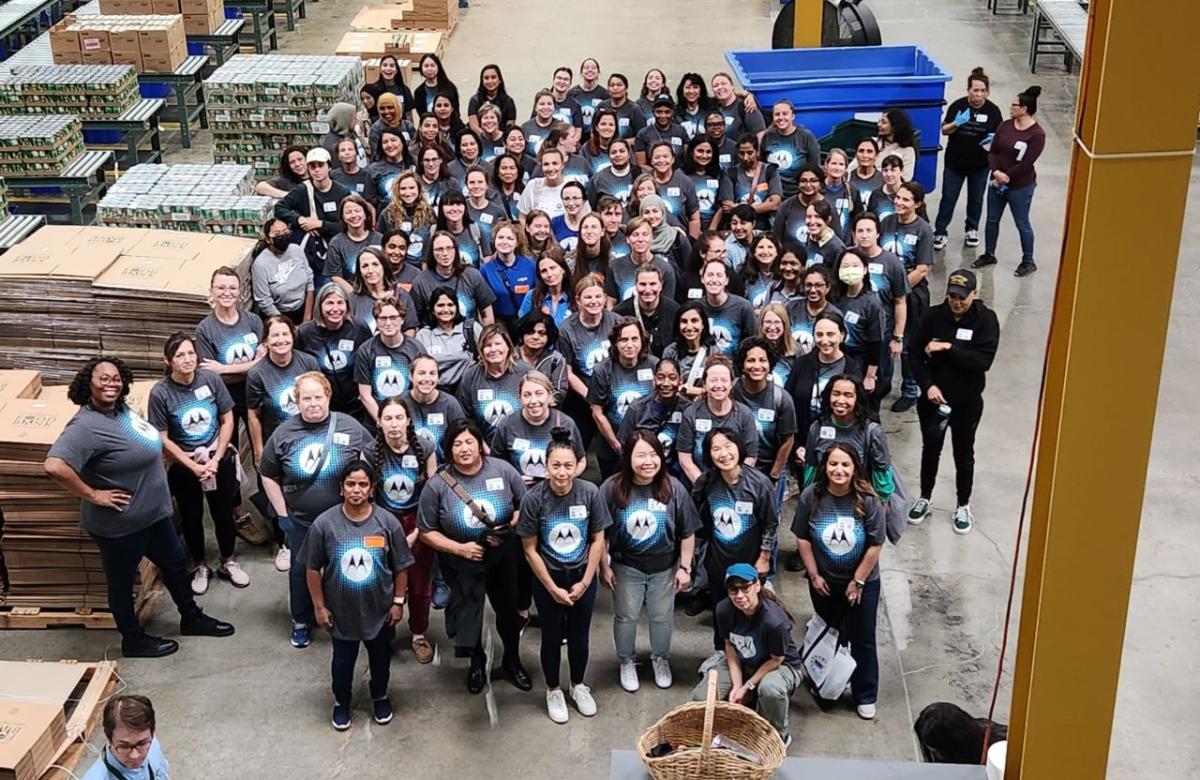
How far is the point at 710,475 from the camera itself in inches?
261

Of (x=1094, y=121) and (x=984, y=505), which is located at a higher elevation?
(x=1094, y=121)

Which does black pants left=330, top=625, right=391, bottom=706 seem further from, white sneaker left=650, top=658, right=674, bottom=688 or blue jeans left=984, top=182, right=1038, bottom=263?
blue jeans left=984, top=182, right=1038, bottom=263

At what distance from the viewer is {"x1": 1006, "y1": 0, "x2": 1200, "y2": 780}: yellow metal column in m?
2.65

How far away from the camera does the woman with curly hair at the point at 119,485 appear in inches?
260

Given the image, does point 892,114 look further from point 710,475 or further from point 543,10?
point 543,10

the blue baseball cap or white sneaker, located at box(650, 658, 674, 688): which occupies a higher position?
the blue baseball cap

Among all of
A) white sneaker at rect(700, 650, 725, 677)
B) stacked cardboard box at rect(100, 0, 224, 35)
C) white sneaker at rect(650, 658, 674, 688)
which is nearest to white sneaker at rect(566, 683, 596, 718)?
white sneaker at rect(650, 658, 674, 688)

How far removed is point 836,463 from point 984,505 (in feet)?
8.89

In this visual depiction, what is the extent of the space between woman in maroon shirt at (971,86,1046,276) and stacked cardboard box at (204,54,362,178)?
240 inches

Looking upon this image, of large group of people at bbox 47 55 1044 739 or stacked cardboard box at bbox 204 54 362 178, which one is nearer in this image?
large group of people at bbox 47 55 1044 739

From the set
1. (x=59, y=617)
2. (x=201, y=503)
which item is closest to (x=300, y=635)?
(x=201, y=503)

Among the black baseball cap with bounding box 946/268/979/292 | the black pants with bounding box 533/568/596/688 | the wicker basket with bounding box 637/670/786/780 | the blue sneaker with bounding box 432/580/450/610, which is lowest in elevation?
the blue sneaker with bounding box 432/580/450/610

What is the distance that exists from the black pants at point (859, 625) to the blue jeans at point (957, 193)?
6296 millimetres

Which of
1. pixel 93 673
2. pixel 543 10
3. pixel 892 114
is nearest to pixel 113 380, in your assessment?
pixel 93 673
